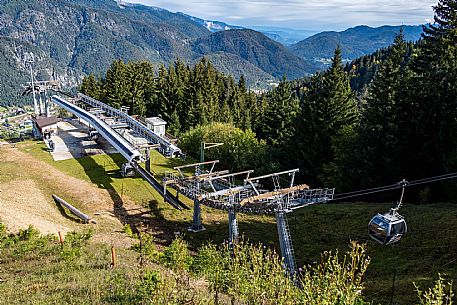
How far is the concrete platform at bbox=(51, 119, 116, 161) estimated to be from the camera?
121 feet

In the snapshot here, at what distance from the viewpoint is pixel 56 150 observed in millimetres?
37719

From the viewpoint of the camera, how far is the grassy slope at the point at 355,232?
1439 centimetres

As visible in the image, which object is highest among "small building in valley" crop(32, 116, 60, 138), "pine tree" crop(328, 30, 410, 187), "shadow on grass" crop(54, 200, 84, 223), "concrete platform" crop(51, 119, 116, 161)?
"pine tree" crop(328, 30, 410, 187)

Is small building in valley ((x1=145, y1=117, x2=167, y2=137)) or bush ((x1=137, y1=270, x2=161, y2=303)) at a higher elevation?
bush ((x1=137, y1=270, x2=161, y2=303))

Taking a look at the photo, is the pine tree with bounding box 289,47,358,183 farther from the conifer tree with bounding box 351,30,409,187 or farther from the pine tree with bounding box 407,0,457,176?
the pine tree with bounding box 407,0,457,176

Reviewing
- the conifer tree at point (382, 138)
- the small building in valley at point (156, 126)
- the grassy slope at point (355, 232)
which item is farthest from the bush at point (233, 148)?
the conifer tree at point (382, 138)

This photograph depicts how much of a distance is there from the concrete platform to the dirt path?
11.3 feet

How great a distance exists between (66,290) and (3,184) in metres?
20.6

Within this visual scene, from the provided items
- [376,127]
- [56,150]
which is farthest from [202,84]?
[376,127]

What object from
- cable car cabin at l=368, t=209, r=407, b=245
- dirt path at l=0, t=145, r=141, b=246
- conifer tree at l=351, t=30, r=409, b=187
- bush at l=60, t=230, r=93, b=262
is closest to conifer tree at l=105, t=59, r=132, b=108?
dirt path at l=0, t=145, r=141, b=246

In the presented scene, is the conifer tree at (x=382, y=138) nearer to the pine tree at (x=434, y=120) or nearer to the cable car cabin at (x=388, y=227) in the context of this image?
the pine tree at (x=434, y=120)

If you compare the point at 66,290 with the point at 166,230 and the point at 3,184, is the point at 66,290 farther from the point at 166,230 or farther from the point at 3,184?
the point at 3,184

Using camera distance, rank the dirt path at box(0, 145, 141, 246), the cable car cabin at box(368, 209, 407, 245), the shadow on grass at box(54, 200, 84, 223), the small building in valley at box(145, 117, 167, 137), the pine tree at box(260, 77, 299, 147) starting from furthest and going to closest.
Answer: the small building in valley at box(145, 117, 167, 137)
the pine tree at box(260, 77, 299, 147)
the shadow on grass at box(54, 200, 84, 223)
the dirt path at box(0, 145, 141, 246)
the cable car cabin at box(368, 209, 407, 245)

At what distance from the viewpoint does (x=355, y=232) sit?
20.7 metres
